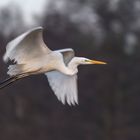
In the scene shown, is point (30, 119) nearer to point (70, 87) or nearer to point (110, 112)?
point (110, 112)

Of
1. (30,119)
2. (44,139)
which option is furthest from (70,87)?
(30,119)

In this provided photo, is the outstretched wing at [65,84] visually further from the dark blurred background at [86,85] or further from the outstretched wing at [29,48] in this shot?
the dark blurred background at [86,85]

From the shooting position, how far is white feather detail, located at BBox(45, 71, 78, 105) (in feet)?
44.0

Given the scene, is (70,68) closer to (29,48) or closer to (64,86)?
(64,86)

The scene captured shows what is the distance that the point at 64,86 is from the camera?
13633mm

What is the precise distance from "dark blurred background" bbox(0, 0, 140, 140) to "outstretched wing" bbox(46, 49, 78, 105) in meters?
12.1

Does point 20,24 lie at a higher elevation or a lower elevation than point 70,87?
lower

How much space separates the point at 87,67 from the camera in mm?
29688

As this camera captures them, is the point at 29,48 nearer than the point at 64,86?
Yes

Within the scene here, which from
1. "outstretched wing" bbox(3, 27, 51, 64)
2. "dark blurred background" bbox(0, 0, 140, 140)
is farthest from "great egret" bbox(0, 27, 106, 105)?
"dark blurred background" bbox(0, 0, 140, 140)

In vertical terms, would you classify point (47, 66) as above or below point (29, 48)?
below

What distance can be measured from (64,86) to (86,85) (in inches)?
723

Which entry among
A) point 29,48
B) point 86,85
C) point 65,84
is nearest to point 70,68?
point 65,84

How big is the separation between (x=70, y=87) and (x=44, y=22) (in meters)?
21.8
